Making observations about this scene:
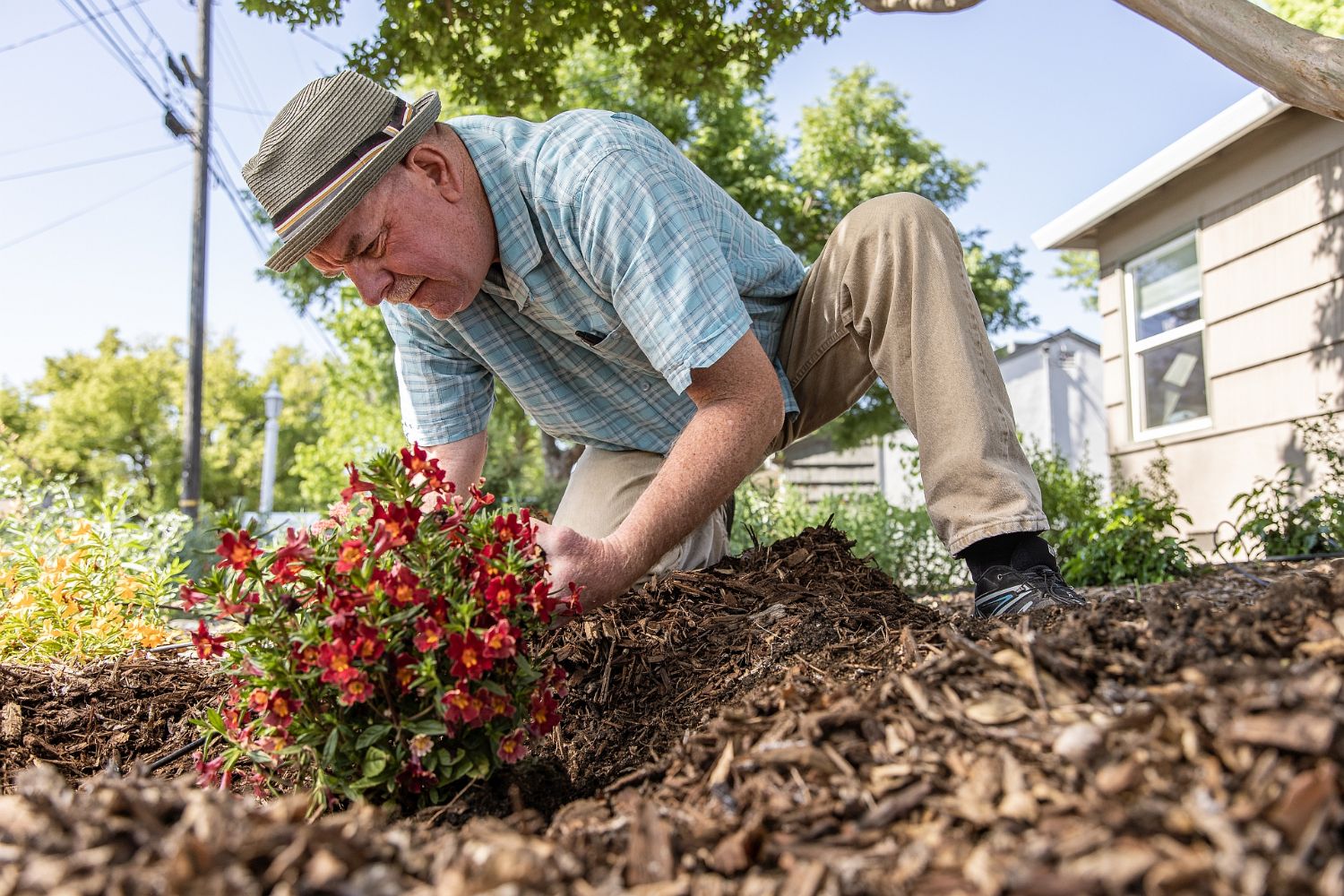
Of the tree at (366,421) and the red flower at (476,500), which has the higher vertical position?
the tree at (366,421)

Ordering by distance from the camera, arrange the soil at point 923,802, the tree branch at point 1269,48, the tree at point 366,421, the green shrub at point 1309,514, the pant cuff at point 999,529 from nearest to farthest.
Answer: the soil at point 923,802 → the pant cuff at point 999,529 → the tree branch at point 1269,48 → the green shrub at point 1309,514 → the tree at point 366,421

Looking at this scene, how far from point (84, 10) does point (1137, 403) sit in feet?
44.1

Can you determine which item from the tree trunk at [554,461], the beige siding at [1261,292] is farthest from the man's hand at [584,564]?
the tree trunk at [554,461]

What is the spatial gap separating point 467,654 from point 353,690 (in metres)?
0.18

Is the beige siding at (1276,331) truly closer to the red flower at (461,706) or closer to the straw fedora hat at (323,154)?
the straw fedora hat at (323,154)

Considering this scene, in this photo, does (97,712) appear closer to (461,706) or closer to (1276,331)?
(461,706)

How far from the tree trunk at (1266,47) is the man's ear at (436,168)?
278 centimetres

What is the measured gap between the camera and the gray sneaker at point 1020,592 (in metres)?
1.98

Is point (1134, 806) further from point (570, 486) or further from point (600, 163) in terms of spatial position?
point (570, 486)

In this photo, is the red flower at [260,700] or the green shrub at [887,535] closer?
the red flower at [260,700]

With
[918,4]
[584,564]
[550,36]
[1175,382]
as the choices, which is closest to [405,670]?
[584,564]

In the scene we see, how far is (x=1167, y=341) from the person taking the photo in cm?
715

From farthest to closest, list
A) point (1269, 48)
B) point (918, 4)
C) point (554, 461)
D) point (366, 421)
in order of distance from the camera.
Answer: point (366, 421)
point (554, 461)
point (918, 4)
point (1269, 48)

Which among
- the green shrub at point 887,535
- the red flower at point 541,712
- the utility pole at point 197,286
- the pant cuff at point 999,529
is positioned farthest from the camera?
the utility pole at point 197,286
